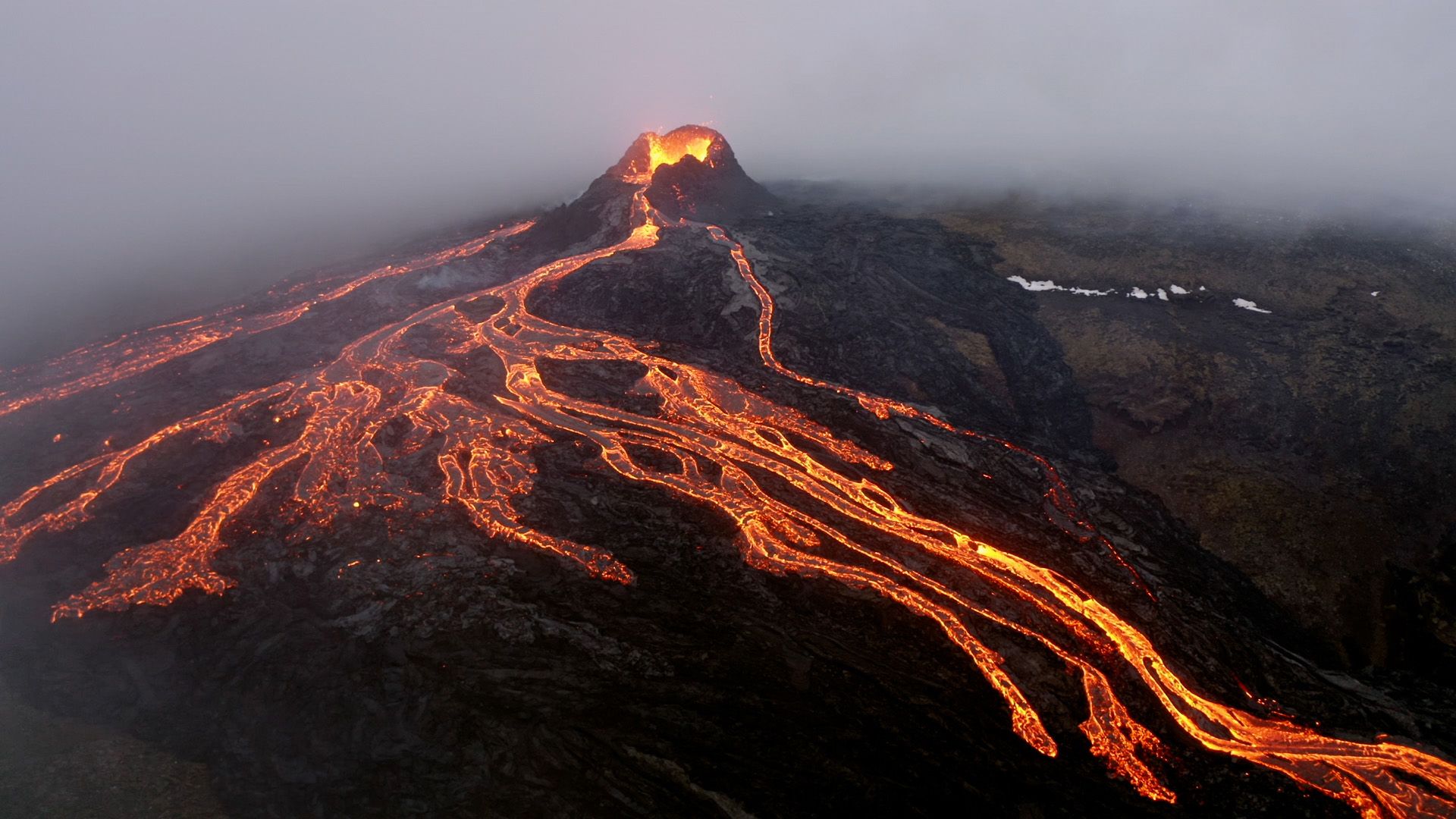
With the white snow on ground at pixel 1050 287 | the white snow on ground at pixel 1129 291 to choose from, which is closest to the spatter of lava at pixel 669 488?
the white snow on ground at pixel 1050 287

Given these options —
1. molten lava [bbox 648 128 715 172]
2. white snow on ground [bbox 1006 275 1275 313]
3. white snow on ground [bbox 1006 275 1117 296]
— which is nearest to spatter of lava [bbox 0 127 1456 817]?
white snow on ground [bbox 1006 275 1117 296]

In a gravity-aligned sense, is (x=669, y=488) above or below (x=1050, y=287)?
below

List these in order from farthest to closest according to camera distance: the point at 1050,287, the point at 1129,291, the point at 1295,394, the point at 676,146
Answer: the point at 676,146 → the point at 1050,287 → the point at 1129,291 → the point at 1295,394

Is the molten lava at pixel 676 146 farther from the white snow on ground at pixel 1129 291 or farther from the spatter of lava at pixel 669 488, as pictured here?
the white snow on ground at pixel 1129 291

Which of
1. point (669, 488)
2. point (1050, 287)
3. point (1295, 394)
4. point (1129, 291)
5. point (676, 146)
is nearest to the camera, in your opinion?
point (669, 488)

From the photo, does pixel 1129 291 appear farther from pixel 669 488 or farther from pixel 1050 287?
pixel 669 488

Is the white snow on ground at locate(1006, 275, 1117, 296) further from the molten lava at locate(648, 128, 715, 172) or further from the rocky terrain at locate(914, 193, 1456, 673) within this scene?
the molten lava at locate(648, 128, 715, 172)

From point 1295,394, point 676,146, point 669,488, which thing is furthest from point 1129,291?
point 676,146
